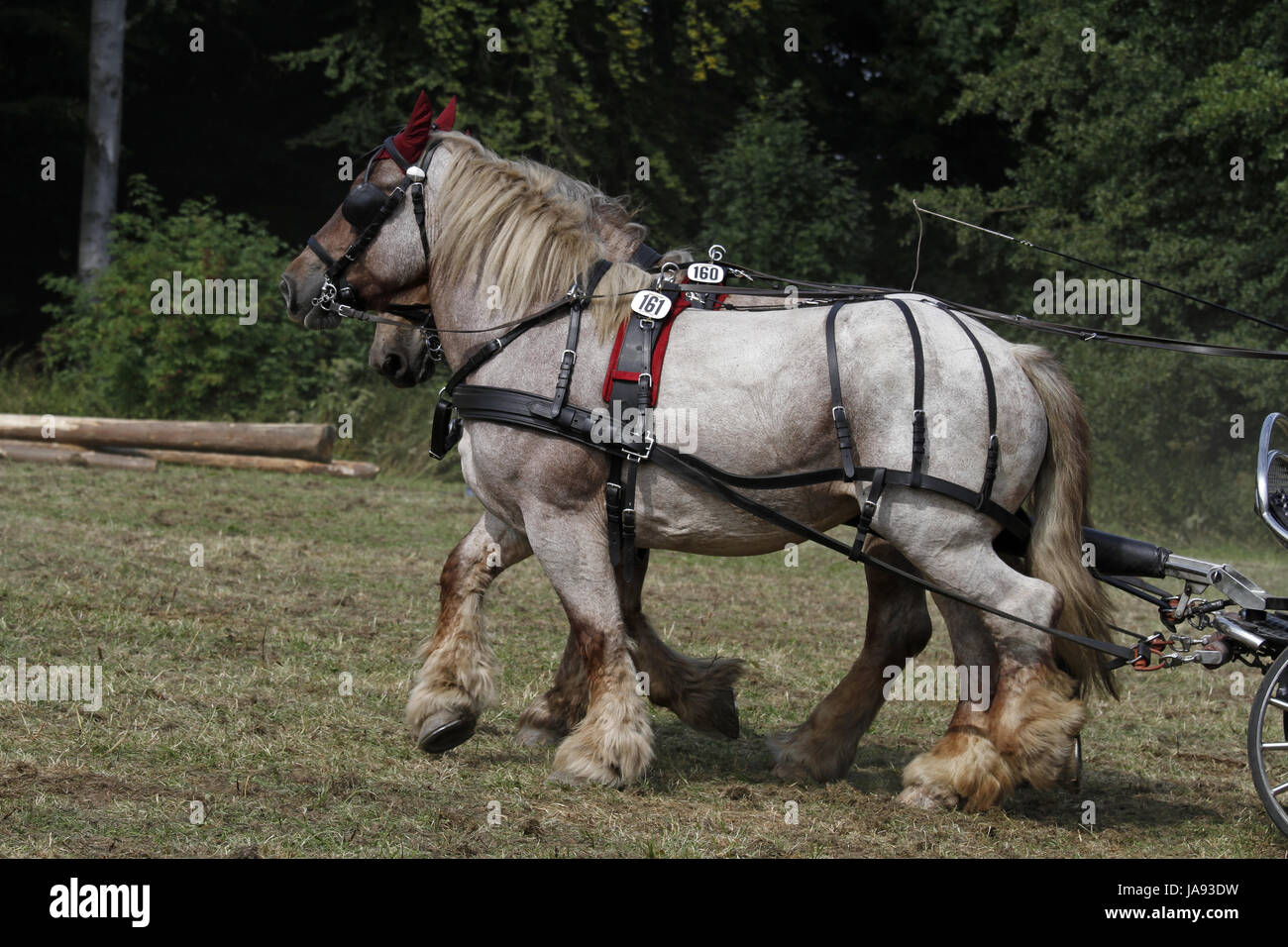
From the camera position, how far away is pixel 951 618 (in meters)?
4.80

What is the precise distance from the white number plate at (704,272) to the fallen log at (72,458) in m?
8.97

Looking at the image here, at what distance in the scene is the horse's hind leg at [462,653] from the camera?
16.3 feet

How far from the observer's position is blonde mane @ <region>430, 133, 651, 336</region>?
198 inches

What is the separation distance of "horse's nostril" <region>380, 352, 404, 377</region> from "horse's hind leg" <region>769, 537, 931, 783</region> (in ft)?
6.77

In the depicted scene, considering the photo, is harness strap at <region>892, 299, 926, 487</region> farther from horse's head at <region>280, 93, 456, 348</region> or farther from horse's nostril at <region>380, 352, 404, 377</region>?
horse's nostril at <region>380, 352, 404, 377</region>

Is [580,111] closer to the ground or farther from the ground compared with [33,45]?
closer to the ground

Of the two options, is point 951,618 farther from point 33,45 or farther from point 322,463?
point 33,45

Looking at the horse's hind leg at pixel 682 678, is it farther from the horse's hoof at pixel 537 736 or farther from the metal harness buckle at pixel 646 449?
the metal harness buckle at pixel 646 449

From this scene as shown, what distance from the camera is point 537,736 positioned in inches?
214

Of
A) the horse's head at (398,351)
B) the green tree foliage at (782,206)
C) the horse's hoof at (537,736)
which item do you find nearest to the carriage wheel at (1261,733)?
the horse's hoof at (537,736)

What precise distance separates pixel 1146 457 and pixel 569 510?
1066 cm

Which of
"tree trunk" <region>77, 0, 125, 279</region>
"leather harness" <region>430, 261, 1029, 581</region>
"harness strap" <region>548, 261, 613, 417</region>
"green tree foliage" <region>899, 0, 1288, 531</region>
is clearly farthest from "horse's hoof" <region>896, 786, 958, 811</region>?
"tree trunk" <region>77, 0, 125, 279</region>

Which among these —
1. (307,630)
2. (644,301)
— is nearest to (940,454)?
(644,301)

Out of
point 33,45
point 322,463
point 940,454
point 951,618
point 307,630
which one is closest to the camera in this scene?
point 940,454
